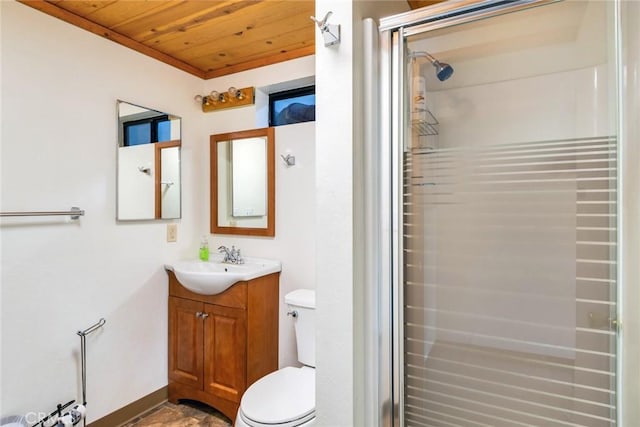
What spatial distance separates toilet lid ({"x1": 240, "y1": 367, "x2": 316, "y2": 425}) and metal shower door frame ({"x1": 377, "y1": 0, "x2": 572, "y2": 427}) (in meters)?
0.47

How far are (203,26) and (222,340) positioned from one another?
183cm

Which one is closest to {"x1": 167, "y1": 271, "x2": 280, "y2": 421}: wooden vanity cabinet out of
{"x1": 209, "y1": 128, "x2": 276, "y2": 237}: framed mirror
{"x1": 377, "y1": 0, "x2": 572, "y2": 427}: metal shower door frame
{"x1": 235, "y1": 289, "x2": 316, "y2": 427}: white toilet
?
{"x1": 235, "y1": 289, "x2": 316, "y2": 427}: white toilet

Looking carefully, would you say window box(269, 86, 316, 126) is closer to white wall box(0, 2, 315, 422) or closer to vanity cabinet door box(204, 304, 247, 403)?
white wall box(0, 2, 315, 422)

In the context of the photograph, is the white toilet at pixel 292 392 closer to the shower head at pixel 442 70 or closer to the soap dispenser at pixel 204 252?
the soap dispenser at pixel 204 252

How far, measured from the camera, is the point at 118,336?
2.01m

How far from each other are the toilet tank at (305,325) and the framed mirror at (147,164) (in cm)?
109

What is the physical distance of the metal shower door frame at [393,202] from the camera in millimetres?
1146

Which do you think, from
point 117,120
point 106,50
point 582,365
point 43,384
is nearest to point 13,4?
point 106,50

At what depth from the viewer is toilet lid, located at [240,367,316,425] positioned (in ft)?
4.67

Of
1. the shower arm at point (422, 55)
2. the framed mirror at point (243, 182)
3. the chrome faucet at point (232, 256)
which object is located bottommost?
the chrome faucet at point (232, 256)

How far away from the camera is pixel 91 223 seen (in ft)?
6.17

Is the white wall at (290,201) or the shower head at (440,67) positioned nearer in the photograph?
the shower head at (440,67)

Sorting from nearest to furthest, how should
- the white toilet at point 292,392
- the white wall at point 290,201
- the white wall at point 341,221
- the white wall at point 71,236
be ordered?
the white wall at point 341,221, the white toilet at point 292,392, the white wall at point 71,236, the white wall at point 290,201

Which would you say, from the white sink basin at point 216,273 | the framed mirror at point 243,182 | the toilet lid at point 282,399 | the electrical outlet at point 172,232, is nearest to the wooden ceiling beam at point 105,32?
the framed mirror at point 243,182
